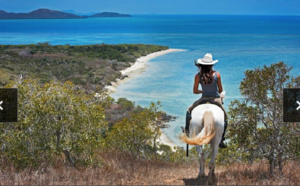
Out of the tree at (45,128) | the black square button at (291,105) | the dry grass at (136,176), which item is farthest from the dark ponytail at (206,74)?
the tree at (45,128)

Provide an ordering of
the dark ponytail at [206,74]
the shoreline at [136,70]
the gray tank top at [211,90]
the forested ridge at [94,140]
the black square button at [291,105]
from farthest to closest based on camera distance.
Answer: the shoreline at [136,70] < the black square button at [291,105] < the forested ridge at [94,140] < the gray tank top at [211,90] < the dark ponytail at [206,74]

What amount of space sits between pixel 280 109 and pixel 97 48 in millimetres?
82296

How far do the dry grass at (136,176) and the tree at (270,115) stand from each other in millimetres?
377

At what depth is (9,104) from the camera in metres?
8.16

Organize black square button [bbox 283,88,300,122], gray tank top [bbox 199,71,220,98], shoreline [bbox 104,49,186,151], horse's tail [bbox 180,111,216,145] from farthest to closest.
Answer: shoreline [bbox 104,49,186,151] → black square button [bbox 283,88,300,122] → gray tank top [bbox 199,71,220,98] → horse's tail [bbox 180,111,216,145]

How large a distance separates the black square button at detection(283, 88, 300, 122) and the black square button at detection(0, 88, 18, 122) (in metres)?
5.54

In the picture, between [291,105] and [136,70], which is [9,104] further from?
[136,70]

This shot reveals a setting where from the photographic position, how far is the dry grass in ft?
23.4

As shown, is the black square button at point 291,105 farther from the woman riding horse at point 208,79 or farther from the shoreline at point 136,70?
the shoreline at point 136,70

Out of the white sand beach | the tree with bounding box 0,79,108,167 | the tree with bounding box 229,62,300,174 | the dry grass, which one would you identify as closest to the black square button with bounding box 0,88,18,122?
the tree with bounding box 0,79,108,167

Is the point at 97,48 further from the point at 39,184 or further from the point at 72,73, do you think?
the point at 39,184

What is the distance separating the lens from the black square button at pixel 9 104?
8.01 metres

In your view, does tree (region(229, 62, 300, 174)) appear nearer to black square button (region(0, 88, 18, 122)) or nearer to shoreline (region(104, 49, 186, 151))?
black square button (region(0, 88, 18, 122))

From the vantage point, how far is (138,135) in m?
12.5
